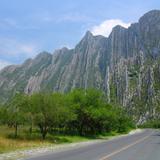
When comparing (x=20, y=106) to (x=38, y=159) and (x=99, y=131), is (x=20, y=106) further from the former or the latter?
(x=38, y=159)

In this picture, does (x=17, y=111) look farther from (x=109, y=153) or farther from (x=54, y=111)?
(x=109, y=153)

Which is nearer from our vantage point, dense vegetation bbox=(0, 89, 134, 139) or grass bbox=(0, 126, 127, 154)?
grass bbox=(0, 126, 127, 154)

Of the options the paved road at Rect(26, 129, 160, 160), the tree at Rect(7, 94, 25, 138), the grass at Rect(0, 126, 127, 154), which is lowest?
the paved road at Rect(26, 129, 160, 160)

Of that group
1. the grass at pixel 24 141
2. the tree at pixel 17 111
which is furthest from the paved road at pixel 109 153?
the tree at pixel 17 111

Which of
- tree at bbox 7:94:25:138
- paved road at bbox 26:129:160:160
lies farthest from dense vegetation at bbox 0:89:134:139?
paved road at bbox 26:129:160:160

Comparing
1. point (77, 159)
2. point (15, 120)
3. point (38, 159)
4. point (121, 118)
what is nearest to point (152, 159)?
point (77, 159)

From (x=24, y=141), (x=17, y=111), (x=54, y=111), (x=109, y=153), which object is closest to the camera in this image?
(x=109, y=153)

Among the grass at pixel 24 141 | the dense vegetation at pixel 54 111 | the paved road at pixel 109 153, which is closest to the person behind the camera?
the paved road at pixel 109 153

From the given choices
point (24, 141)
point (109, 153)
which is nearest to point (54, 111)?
point (24, 141)

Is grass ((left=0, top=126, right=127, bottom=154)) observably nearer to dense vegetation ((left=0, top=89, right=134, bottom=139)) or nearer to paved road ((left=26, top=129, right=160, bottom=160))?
dense vegetation ((left=0, top=89, right=134, bottom=139))

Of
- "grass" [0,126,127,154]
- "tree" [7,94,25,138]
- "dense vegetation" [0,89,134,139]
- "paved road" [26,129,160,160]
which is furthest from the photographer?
"tree" [7,94,25,138]

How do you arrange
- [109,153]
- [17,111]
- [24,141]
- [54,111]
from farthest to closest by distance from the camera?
1. [17,111]
2. [54,111]
3. [24,141]
4. [109,153]

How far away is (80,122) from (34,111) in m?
21.7

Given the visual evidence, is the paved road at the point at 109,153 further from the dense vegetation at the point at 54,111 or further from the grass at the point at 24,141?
the dense vegetation at the point at 54,111
